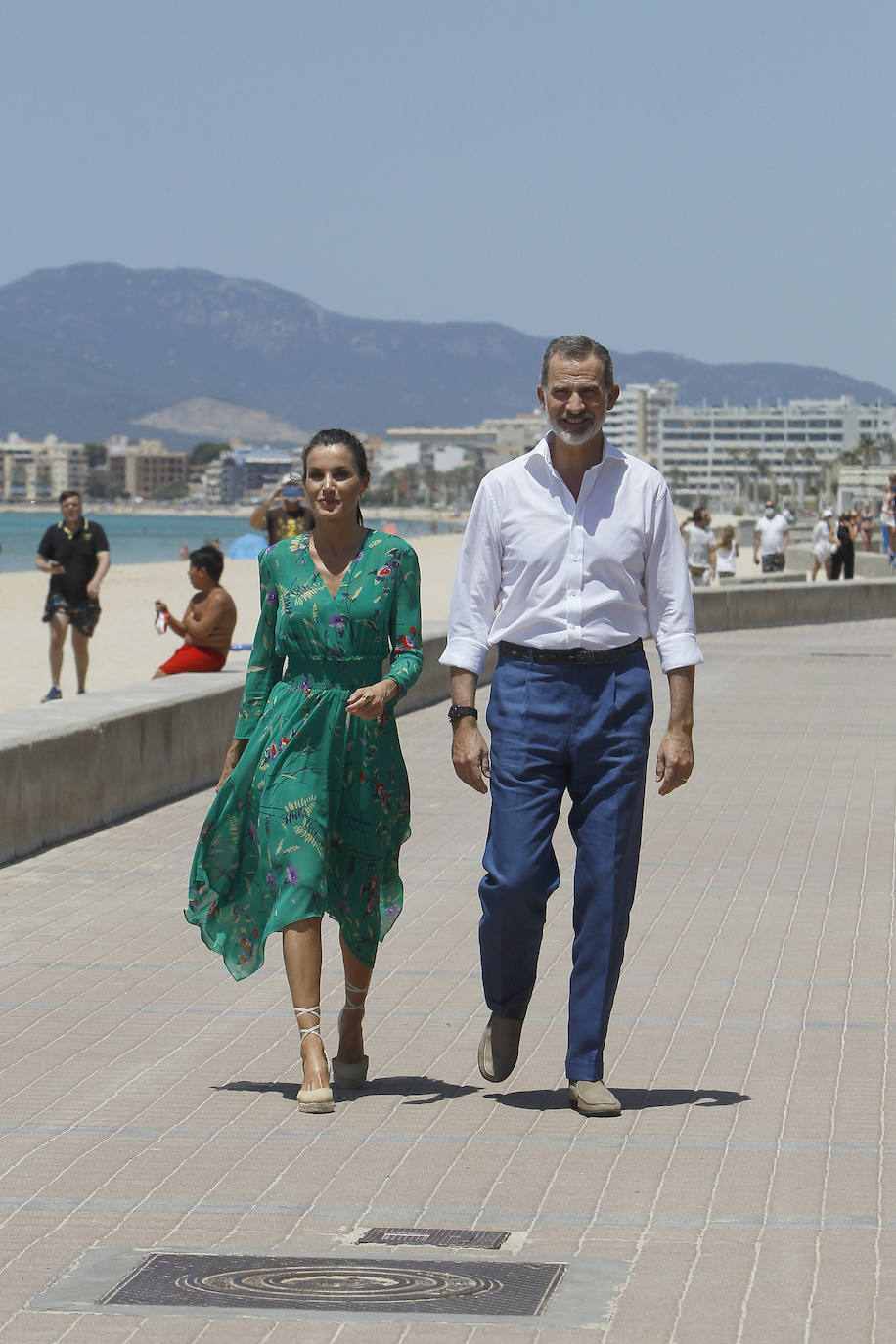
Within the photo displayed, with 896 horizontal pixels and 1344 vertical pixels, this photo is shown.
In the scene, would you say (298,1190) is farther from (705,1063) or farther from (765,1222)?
(705,1063)

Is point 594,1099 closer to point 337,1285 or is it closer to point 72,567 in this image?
Answer: point 337,1285

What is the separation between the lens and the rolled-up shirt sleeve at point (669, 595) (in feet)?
17.0

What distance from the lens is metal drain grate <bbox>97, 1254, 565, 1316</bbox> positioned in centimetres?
377

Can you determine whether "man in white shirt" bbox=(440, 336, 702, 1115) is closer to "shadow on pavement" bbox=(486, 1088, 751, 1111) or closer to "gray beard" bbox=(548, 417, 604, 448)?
"gray beard" bbox=(548, 417, 604, 448)

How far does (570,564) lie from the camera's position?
512 cm

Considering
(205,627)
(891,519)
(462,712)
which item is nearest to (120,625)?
(891,519)

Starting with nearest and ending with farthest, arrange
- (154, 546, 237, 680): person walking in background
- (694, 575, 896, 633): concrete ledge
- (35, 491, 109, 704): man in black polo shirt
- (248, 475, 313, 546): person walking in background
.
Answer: (154, 546, 237, 680): person walking in background < (35, 491, 109, 704): man in black polo shirt < (248, 475, 313, 546): person walking in background < (694, 575, 896, 633): concrete ledge

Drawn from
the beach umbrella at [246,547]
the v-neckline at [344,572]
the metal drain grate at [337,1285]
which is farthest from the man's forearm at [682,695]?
the beach umbrella at [246,547]

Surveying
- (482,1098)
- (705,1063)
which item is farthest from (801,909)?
(482,1098)

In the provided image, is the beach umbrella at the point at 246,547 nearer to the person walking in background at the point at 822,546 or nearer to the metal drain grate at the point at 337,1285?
the person walking in background at the point at 822,546

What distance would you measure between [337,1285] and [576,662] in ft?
5.74

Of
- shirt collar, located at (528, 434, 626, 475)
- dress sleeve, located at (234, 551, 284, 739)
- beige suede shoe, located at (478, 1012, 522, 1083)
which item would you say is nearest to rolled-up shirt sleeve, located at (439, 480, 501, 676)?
shirt collar, located at (528, 434, 626, 475)

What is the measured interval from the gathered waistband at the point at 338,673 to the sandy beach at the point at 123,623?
33.9 ft

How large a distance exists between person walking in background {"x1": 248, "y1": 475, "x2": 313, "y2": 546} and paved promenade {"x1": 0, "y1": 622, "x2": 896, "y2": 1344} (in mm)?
7327
